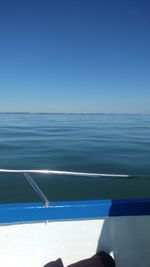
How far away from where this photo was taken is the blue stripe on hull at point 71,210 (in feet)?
7.47

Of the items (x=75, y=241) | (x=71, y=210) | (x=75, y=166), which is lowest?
(x=75, y=166)

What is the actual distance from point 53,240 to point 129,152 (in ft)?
31.9

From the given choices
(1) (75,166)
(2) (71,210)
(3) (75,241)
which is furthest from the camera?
(1) (75,166)

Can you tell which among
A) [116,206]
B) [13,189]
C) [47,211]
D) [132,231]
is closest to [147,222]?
[132,231]

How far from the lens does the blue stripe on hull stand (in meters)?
2.28

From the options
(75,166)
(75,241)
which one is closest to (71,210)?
(75,241)

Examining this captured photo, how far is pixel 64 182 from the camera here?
7.26 meters

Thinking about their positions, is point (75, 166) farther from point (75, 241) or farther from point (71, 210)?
point (71, 210)

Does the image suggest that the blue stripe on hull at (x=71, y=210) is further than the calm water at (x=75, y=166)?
No

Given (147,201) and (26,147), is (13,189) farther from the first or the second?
(26,147)

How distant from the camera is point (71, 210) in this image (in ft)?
7.85


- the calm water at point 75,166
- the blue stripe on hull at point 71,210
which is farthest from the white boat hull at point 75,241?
the calm water at point 75,166

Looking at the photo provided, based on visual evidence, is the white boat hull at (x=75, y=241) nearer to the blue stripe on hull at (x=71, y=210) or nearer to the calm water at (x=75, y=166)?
the blue stripe on hull at (x=71, y=210)

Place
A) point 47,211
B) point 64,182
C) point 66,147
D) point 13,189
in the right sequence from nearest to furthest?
1. point 47,211
2. point 13,189
3. point 64,182
4. point 66,147
